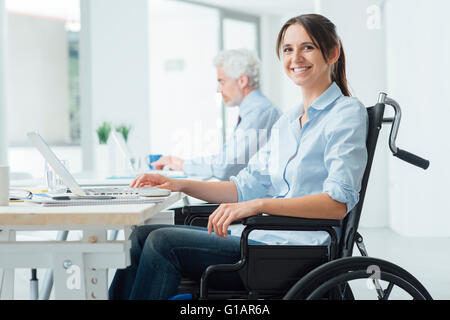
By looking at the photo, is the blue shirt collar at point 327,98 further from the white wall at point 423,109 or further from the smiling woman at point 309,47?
the white wall at point 423,109

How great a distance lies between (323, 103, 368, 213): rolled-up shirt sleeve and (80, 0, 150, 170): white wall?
4495mm

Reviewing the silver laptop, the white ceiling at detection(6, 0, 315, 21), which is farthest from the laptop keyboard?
the white ceiling at detection(6, 0, 315, 21)

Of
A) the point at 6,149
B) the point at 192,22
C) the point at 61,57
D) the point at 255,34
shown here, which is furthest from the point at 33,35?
the point at 6,149

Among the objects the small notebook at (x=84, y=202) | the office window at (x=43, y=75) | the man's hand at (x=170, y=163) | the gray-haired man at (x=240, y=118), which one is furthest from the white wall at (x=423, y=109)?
the office window at (x=43, y=75)

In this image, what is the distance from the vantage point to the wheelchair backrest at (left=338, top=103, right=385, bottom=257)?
1435mm

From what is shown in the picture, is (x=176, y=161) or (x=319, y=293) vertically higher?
(x=176, y=161)

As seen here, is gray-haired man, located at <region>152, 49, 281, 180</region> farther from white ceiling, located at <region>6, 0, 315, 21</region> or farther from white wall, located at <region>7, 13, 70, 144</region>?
white wall, located at <region>7, 13, 70, 144</region>

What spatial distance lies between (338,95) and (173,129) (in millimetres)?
8023

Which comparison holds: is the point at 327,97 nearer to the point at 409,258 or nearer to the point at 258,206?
the point at 258,206

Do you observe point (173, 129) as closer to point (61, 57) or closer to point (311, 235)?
point (61, 57)

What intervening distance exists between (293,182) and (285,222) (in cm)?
27
